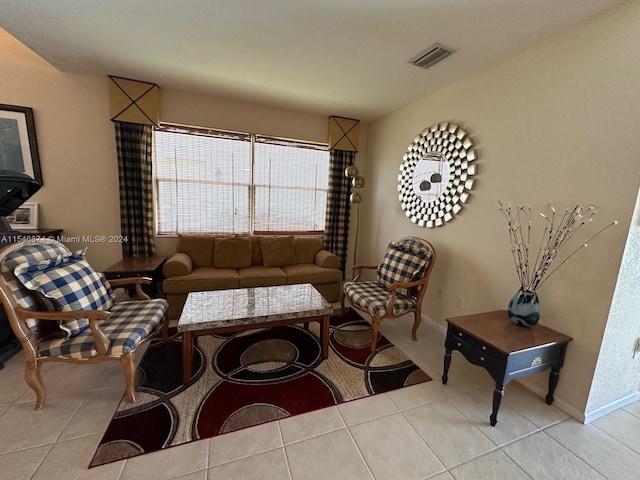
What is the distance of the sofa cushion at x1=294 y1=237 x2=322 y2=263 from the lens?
364 cm

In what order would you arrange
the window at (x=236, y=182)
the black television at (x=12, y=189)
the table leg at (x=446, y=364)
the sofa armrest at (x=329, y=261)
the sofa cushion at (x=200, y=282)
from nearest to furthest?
1. the black television at (x=12, y=189)
2. the table leg at (x=446, y=364)
3. the sofa cushion at (x=200, y=282)
4. the window at (x=236, y=182)
5. the sofa armrest at (x=329, y=261)

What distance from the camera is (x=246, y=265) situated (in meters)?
3.38

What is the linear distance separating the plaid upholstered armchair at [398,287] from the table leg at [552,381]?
3.26 ft

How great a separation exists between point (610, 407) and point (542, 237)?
3.93 ft

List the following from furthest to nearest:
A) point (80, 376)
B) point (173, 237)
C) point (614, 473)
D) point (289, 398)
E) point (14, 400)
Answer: point (173, 237)
point (80, 376)
point (289, 398)
point (14, 400)
point (614, 473)

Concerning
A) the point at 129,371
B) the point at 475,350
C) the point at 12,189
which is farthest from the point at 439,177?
the point at 12,189

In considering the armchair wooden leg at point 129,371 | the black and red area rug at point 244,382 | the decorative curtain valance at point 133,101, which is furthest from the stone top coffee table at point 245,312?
the decorative curtain valance at point 133,101

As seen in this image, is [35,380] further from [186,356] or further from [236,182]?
[236,182]

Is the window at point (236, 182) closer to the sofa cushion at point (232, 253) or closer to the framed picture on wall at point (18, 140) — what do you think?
the sofa cushion at point (232, 253)

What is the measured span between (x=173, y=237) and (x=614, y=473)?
4.18 m

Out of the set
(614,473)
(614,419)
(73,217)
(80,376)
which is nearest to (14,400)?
(80,376)

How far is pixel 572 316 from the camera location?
1743mm

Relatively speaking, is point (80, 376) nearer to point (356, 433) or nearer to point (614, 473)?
point (356, 433)

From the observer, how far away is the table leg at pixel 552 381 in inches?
69.4
